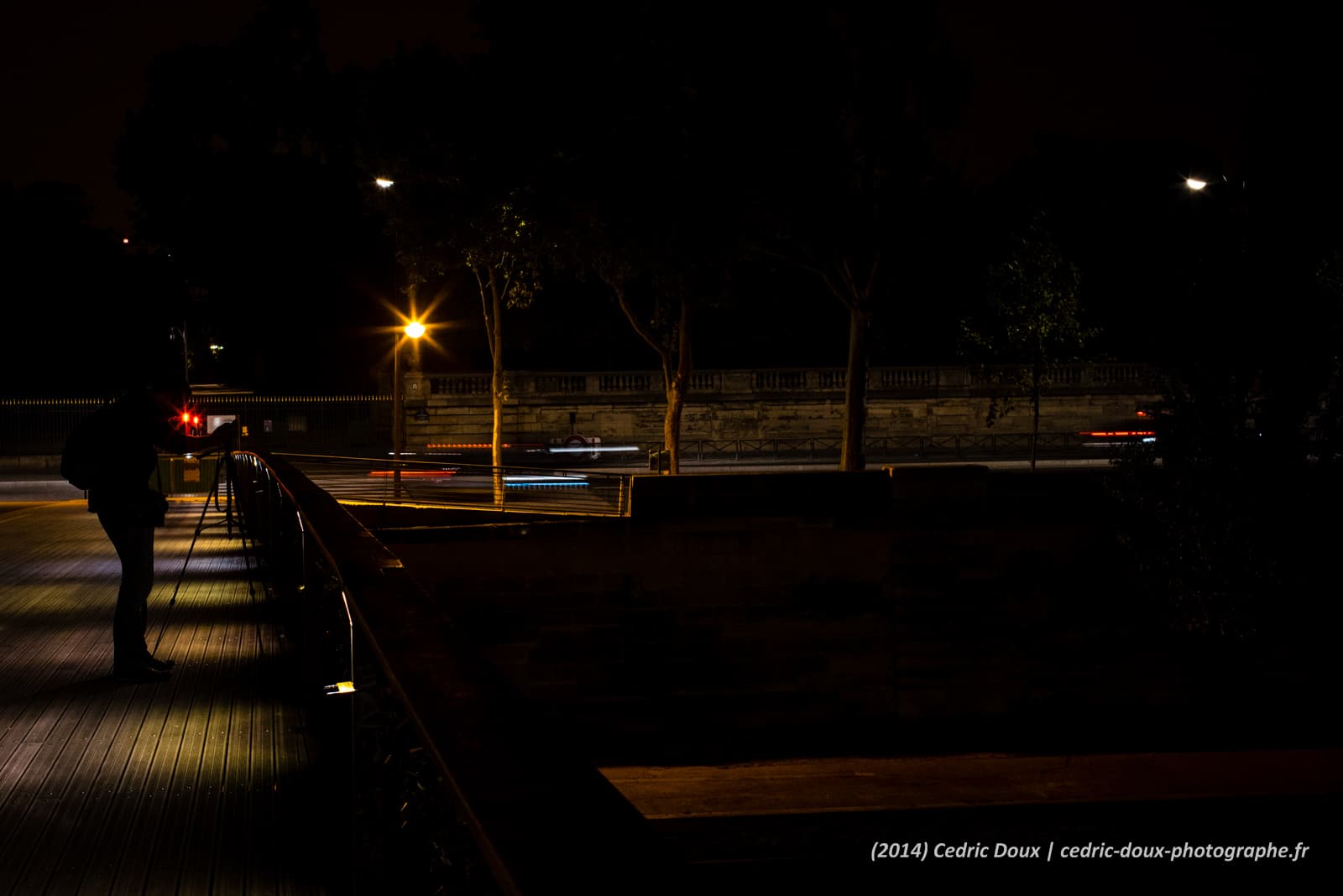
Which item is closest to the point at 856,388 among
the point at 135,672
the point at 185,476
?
the point at 185,476

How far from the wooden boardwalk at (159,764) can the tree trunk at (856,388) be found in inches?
916

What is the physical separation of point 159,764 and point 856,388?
2794cm

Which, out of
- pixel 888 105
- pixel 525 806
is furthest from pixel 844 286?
pixel 525 806

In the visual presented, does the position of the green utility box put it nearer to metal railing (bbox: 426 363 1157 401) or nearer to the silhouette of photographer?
metal railing (bbox: 426 363 1157 401)

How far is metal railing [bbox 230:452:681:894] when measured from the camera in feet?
5.22

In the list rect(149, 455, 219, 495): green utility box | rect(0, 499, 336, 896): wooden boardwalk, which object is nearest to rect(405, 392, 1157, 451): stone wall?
rect(149, 455, 219, 495): green utility box

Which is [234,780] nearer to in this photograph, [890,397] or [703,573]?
[703,573]

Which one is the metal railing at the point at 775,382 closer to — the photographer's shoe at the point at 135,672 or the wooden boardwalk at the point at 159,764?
the wooden boardwalk at the point at 159,764

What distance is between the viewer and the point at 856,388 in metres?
32.3

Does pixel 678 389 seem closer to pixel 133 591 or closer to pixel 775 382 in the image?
pixel 775 382

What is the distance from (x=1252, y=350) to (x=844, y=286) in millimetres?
16766

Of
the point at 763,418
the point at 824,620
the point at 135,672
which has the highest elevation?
the point at 135,672

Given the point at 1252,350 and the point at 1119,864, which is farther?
the point at 1252,350

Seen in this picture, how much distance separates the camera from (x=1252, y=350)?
1733 centimetres
